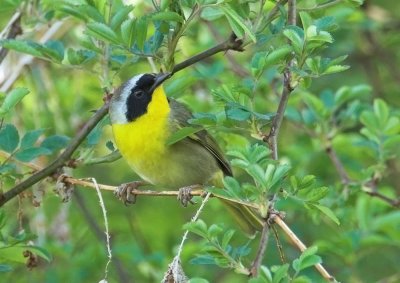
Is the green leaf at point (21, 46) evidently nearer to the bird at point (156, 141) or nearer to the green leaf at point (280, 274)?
the bird at point (156, 141)

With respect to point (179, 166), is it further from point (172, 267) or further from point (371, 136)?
point (172, 267)

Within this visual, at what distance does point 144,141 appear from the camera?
3893 millimetres

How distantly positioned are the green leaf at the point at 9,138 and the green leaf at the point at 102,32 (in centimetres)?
54

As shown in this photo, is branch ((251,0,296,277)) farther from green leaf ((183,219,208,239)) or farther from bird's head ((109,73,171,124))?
bird's head ((109,73,171,124))

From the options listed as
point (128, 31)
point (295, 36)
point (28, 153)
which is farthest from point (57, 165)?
point (295, 36)

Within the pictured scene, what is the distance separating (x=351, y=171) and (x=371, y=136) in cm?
→ 91

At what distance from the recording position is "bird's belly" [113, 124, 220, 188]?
3.89m

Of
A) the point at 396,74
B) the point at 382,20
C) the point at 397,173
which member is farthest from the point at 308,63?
the point at 382,20

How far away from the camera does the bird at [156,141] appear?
390cm

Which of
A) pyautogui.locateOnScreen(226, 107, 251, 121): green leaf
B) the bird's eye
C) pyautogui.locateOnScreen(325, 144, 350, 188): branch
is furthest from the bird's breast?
pyautogui.locateOnScreen(226, 107, 251, 121): green leaf

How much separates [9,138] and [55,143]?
0.23m

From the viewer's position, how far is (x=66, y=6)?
3.18 m

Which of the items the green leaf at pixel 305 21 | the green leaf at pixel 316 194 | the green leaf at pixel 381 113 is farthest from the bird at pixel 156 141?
the green leaf at pixel 316 194

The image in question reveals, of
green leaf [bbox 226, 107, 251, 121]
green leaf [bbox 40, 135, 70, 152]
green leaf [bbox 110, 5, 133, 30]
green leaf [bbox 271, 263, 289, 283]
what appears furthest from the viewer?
green leaf [bbox 40, 135, 70, 152]
